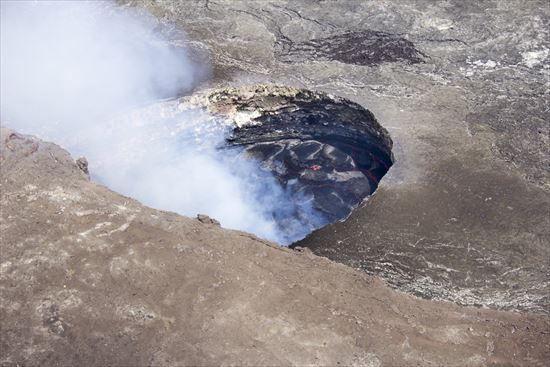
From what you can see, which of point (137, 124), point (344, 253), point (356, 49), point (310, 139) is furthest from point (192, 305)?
point (356, 49)

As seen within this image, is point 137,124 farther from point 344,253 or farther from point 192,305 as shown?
point 192,305

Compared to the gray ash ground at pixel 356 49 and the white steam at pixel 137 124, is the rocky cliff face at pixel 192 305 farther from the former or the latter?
the gray ash ground at pixel 356 49

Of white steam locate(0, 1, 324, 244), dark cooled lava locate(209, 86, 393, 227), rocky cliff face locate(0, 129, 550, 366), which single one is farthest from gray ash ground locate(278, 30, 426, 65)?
rocky cliff face locate(0, 129, 550, 366)

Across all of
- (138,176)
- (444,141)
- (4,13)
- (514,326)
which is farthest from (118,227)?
(4,13)

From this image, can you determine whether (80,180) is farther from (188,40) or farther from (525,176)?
(525,176)

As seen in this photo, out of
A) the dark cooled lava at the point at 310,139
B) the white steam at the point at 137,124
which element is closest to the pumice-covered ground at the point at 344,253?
the dark cooled lava at the point at 310,139
